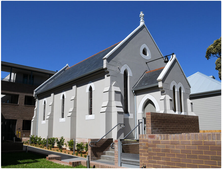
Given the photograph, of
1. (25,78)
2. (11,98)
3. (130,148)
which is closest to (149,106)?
(130,148)

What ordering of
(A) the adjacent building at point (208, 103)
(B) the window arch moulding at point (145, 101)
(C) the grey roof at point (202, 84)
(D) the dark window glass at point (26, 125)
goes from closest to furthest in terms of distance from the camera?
1. (B) the window arch moulding at point (145, 101)
2. (A) the adjacent building at point (208, 103)
3. (C) the grey roof at point (202, 84)
4. (D) the dark window glass at point (26, 125)

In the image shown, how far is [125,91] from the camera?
16781 millimetres

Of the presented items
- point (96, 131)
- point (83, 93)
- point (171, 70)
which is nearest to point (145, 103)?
point (171, 70)

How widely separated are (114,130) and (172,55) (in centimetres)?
769

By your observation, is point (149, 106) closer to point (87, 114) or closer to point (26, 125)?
point (87, 114)

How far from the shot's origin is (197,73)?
25.5m

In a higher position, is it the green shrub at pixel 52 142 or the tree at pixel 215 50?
the tree at pixel 215 50

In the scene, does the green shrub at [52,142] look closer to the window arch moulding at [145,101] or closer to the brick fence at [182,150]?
the window arch moulding at [145,101]

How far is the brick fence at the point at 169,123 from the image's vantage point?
8.66 metres

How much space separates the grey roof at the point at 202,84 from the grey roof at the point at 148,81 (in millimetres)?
6772

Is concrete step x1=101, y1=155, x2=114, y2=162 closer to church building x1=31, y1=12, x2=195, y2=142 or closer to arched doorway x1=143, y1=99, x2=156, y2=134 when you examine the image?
church building x1=31, y1=12, x2=195, y2=142

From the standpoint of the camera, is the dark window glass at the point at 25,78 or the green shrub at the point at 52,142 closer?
the green shrub at the point at 52,142

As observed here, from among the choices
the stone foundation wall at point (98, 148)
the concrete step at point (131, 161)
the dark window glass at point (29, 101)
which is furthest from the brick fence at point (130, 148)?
the dark window glass at point (29, 101)

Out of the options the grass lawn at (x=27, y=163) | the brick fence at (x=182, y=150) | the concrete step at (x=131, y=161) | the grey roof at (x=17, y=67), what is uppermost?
the grey roof at (x=17, y=67)
